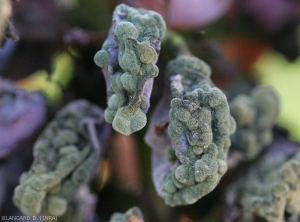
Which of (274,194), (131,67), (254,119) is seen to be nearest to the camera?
(131,67)

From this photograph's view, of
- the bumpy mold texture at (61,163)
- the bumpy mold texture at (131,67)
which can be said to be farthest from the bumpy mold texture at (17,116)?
the bumpy mold texture at (131,67)

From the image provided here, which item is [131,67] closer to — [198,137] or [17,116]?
[198,137]

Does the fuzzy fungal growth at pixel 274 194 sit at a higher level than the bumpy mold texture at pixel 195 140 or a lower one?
lower

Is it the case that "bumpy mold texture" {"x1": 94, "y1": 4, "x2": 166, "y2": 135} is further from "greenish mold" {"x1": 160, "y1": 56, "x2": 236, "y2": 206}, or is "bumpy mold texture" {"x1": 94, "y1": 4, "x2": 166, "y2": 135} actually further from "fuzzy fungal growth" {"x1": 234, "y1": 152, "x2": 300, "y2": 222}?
"fuzzy fungal growth" {"x1": 234, "y1": 152, "x2": 300, "y2": 222}

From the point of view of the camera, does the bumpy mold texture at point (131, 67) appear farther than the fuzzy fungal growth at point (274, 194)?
No

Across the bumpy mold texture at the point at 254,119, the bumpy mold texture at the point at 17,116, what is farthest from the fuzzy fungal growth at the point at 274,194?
the bumpy mold texture at the point at 17,116

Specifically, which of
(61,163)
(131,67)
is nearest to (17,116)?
(61,163)

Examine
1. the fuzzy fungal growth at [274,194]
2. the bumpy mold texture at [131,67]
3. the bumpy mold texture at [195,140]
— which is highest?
the bumpy mold texture at [131,67]

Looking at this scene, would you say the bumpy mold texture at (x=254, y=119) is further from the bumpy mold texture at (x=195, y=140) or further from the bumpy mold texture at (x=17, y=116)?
the bumpy mold texture at (x=17, y=116)
